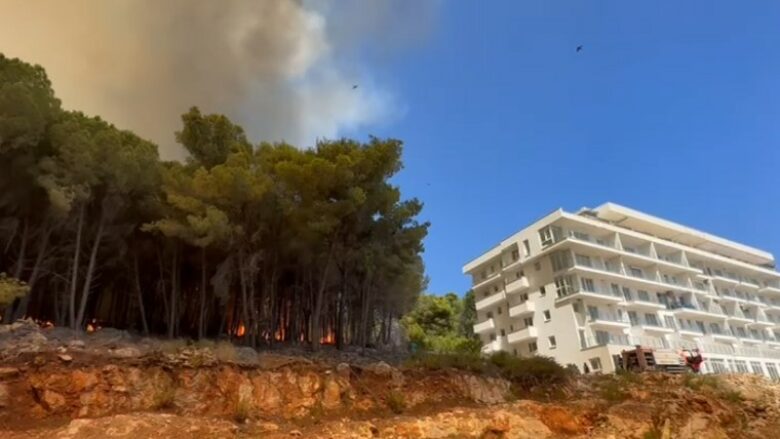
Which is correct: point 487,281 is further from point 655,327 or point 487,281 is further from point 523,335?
point 655,327

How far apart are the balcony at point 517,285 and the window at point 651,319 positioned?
35.9ft

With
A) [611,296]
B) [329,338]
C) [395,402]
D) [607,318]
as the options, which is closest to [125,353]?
[395,402]

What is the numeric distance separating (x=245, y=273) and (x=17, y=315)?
26.5 feet

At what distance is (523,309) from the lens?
43188 mm

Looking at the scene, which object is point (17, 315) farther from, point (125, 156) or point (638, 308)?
point (638, 308)

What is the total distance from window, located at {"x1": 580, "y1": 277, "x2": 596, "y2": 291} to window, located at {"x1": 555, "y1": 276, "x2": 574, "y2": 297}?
911mm

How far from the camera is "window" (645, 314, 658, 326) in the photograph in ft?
143

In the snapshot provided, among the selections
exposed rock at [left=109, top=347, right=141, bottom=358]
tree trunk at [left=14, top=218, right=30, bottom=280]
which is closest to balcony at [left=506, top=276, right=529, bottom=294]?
exposed rock at [left=109, top=347, right=141, bottom=358]

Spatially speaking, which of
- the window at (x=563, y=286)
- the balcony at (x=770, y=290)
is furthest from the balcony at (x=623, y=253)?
the balcony at (x=770, y=290)

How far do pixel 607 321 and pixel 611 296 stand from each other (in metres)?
2.38

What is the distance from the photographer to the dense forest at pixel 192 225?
17859mm

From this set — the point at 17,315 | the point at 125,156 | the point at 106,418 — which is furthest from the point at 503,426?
the point at 17,315

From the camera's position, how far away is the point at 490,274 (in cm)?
5075

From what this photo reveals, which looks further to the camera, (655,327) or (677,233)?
(677,233)
